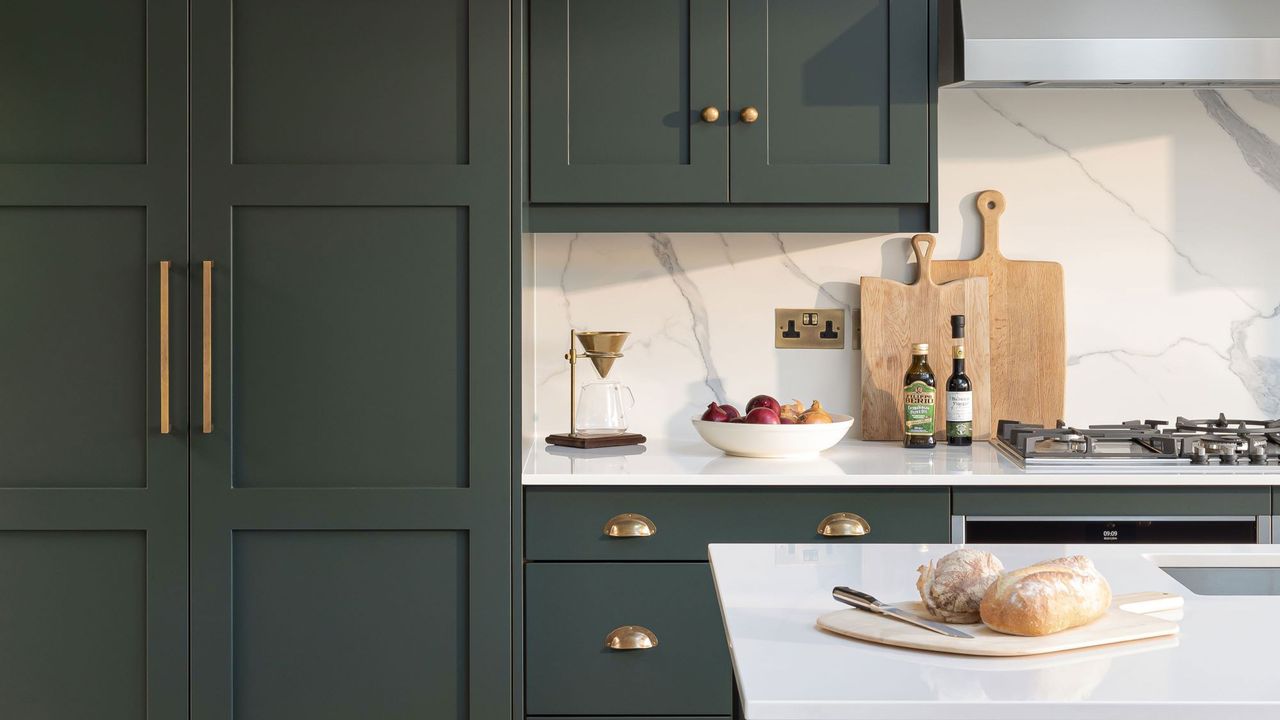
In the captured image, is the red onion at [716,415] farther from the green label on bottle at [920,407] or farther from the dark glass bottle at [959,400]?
the dark glass bottle at [959,400]

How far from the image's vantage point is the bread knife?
97 centimetres

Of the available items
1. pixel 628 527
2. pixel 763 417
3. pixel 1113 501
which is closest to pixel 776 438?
pixel 763 417

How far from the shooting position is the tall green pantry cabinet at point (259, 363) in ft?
6.98

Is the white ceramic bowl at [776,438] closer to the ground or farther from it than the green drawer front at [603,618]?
farther from it

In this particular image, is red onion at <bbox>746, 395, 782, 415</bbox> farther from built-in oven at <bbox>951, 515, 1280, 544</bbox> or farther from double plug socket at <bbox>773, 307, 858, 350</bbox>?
built-in oven at <bbox>951, 515, 1280, 544</bbox>

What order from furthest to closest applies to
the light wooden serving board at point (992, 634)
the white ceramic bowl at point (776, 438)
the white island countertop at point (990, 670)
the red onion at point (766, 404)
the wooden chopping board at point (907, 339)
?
the wooden chopping board at point (907, 339) < the red onion at point (766, 404) < the white ceramic bowl at point (776, 438) < the light wooden serving board at point (992, 634) < the white island countertop at point (990, 670)

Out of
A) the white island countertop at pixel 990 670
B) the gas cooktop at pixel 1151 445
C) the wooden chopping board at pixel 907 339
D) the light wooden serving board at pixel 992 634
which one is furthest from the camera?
the wooden chopping board at pixel 907 339

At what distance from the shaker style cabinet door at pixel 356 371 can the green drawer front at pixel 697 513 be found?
97 mm

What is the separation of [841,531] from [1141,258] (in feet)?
4.19

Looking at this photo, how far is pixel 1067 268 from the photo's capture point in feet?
9.12

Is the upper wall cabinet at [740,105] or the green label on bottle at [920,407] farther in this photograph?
the green label on bottle at [920,407]

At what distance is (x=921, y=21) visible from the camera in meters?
2.32

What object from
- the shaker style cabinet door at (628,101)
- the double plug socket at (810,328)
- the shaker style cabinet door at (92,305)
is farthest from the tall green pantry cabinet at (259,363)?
the double plug socket at (810,328)

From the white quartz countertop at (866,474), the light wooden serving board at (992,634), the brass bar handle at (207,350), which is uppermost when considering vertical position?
the brass bar handle at (207,350)
